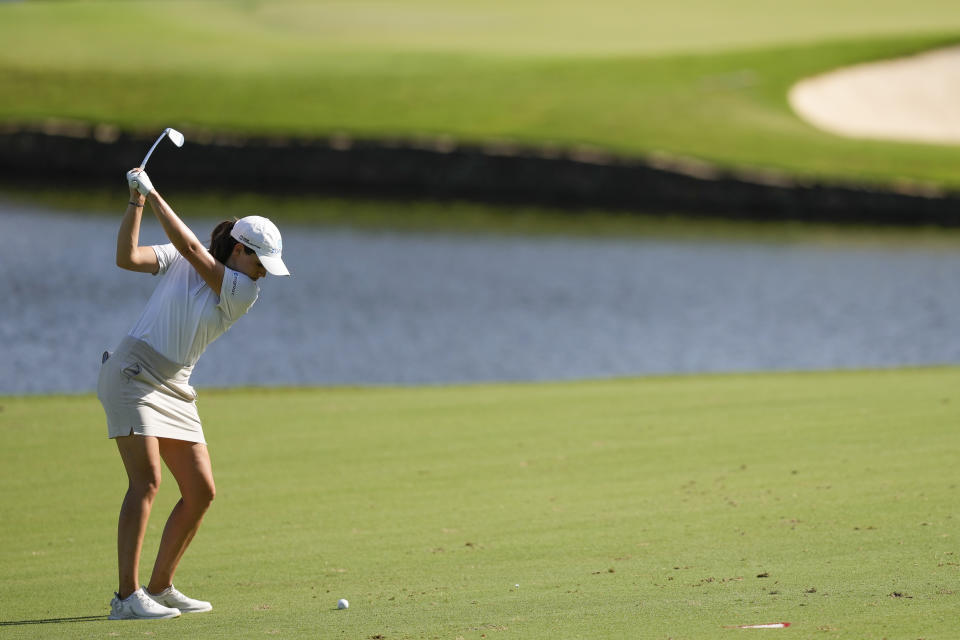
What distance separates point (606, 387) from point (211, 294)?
744cm

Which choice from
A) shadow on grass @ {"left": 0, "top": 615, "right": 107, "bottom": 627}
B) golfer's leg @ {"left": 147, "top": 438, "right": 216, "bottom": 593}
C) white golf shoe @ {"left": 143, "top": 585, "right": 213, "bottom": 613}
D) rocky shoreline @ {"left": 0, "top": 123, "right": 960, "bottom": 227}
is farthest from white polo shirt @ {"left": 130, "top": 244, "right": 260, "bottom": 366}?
rocky shoreline @ {"left": 0, "top": 123, "right": 960, "bottom": 227}

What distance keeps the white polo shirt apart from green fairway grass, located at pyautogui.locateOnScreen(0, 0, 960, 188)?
3142 centimetres

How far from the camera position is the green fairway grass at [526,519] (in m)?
5.21

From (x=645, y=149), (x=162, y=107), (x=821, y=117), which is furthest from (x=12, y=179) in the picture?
(x=821, y=117)

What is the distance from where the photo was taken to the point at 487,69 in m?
44.2

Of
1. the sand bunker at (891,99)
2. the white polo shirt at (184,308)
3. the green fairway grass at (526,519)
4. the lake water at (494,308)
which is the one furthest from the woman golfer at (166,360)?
the sand bunker at (891,99)

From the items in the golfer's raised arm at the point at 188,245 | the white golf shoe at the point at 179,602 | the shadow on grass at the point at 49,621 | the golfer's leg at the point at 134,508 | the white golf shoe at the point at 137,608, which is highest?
the golfer's raised arm at the point at 188,245

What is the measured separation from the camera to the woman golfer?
519 centimetres

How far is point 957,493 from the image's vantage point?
7094 mm

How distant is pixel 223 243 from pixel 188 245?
377mm

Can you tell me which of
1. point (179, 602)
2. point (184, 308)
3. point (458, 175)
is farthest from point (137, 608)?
point (458, 175)

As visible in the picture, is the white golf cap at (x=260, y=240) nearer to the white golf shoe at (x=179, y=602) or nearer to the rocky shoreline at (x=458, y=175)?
the white golf shoe at (x=179, y=602)

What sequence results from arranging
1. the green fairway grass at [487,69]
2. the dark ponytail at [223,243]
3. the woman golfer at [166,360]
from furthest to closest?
the green fairway grass at [487,69] < the dark ponytail at [223,243] < the woman golfer at [166,360]

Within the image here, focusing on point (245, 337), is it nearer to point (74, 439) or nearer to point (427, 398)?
point (427, 398)
